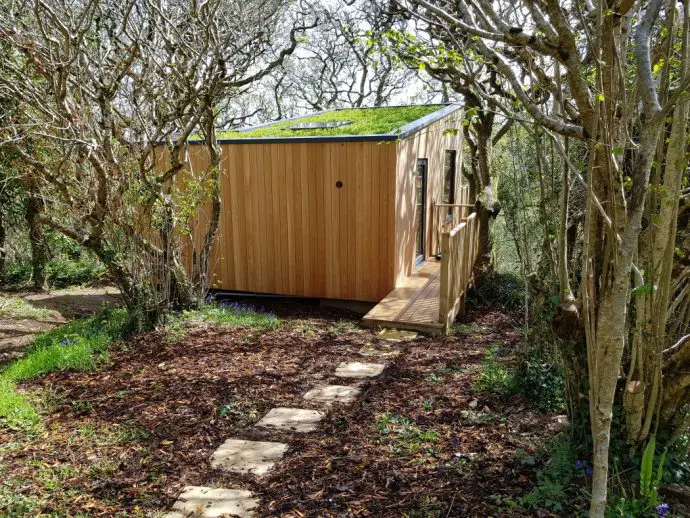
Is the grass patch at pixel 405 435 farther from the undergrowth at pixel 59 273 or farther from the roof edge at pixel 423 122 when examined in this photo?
the undergrowth at pixel 59 273

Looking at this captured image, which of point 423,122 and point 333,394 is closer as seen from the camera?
point 333,394

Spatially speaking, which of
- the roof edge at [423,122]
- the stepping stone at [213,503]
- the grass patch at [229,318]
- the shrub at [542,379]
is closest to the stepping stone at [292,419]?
the stepping stone at [213,503]

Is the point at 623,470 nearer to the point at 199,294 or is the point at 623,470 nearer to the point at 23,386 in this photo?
the point at 23,386

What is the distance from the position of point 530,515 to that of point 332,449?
4.02 feet

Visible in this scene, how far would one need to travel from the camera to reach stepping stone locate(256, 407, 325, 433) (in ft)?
12.0

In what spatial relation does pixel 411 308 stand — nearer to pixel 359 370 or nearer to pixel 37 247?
pixel 359 370

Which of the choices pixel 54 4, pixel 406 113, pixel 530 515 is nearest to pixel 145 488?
pixel 530 515

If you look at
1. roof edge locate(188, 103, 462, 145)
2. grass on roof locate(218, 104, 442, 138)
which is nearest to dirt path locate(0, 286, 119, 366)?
roof edge locate(188, 103, 462, 145)

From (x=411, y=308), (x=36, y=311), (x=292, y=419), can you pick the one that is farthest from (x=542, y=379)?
(x=36, y=311)

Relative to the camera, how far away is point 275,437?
351cm

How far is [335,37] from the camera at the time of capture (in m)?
20.5

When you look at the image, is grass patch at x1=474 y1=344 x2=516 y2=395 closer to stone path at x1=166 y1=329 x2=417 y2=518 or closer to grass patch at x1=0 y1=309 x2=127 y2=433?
stone path at x1=166 y1=329 x2=417 y2=518

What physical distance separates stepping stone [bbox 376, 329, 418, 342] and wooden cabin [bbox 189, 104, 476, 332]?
0.53m

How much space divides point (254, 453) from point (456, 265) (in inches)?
149
